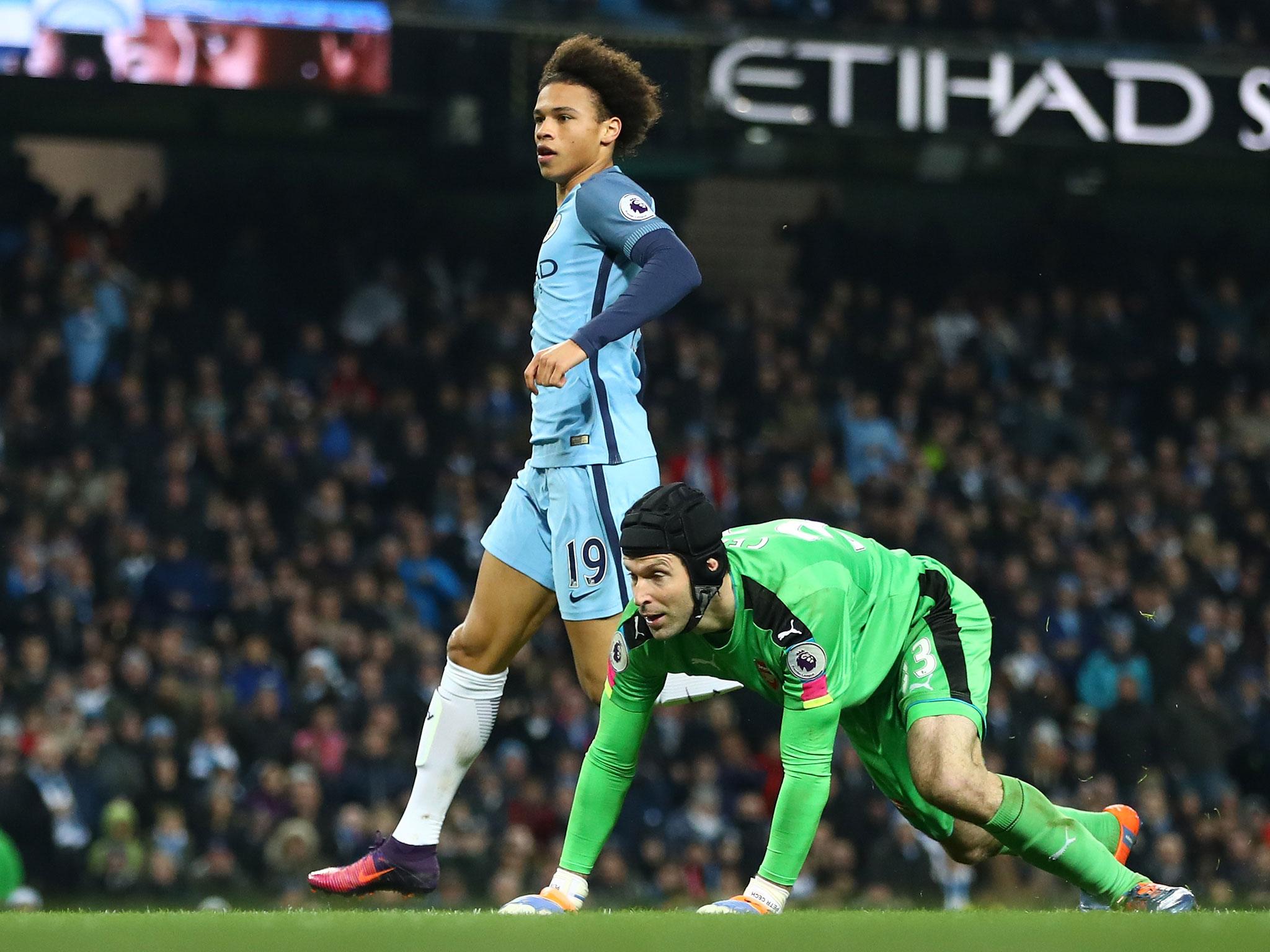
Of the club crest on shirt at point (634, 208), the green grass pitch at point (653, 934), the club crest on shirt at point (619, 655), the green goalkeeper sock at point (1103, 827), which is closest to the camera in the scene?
the green grass pitch at point (653, 934)

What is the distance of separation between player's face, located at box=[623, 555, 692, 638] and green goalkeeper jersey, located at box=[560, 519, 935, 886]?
0.09 meters

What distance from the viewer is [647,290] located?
18.6 ft

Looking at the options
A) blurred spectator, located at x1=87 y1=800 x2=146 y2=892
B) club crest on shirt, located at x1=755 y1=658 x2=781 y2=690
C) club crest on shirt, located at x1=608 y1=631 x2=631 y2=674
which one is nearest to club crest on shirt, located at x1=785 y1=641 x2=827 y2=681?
club crest on shirt, located at x1=755 y1=658 x2=781 y2=690

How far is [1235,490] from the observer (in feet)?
55.1

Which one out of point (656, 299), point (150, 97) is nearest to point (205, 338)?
point (150, 97)

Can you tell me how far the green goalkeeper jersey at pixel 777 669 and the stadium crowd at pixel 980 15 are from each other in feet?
35.4

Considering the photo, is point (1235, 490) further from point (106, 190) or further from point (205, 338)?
point (106, 190)

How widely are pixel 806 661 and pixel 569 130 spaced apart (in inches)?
73.2

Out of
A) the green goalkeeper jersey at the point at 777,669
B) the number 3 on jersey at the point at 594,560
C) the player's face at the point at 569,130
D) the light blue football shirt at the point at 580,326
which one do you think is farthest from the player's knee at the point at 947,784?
the player's face at the point at 569,130

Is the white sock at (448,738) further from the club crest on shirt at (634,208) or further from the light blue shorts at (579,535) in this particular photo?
the club crest on shirt at (634,208)

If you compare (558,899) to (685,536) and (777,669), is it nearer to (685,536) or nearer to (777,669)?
(777,669)

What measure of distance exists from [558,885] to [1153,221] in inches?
674

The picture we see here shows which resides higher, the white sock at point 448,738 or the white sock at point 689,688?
the white sock at point 689,688

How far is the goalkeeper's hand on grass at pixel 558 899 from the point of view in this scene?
513 cm
